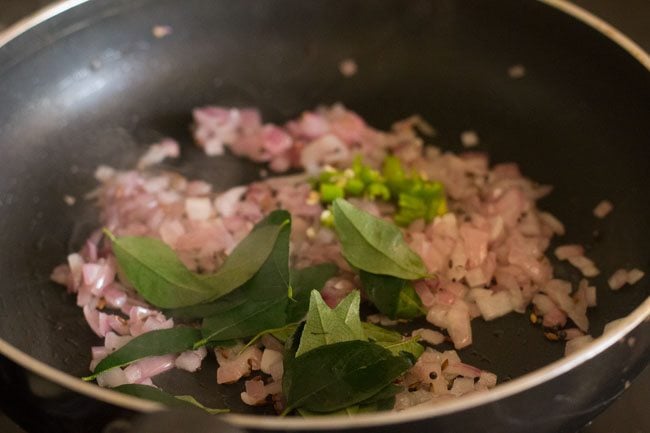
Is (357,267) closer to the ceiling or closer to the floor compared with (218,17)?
closer to the floor

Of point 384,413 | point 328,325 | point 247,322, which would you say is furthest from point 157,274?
point 384,413

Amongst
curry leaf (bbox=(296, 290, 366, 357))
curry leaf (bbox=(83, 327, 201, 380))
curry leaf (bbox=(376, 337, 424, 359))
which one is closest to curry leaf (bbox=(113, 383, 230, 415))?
curry leaf (bbox=(83, 327, 201, 380))

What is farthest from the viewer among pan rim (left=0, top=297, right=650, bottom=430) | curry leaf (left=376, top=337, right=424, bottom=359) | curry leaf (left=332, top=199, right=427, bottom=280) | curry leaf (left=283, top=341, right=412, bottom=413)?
curry leaf (left=332, top=199, right=427, bottom=280)

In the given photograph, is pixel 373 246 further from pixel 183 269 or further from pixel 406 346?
pixel 183 269

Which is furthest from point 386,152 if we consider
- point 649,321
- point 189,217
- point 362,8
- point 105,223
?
point 649,321

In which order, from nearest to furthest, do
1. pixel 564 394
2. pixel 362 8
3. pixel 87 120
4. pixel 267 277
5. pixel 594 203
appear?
pixel 564 394 → pixel 267 277 → pixel 594 203 → pixel 87 120 → pixel 362 8

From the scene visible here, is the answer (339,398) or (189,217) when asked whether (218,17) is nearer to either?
(189,217)

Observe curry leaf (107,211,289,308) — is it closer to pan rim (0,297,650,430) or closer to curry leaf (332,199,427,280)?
curry leaf (332,199,427,280)
